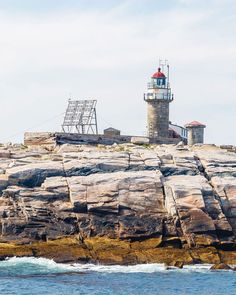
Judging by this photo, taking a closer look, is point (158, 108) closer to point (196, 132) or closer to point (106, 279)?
point (196, 132)

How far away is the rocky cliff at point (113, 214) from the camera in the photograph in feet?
188

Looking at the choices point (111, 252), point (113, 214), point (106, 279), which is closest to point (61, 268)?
point (111, 252)

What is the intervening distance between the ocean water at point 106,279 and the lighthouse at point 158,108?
30.5m

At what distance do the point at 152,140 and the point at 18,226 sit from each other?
70.0 feet

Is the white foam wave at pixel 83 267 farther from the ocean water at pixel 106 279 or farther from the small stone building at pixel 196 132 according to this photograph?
the small stone building at pixel 196 132

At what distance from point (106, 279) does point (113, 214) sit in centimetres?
767

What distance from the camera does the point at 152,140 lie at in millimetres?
76938

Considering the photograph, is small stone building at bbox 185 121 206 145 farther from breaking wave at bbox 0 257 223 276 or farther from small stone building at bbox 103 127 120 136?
breaking wave at bbox 0 257 223 276

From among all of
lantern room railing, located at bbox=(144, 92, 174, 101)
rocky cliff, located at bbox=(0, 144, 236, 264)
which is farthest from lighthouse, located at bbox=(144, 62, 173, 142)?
rocky cliff, located at bbox=(0, 144, 236, 264)

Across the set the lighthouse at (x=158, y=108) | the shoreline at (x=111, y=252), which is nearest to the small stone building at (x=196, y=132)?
the lighthouse at (x=158, y=108)

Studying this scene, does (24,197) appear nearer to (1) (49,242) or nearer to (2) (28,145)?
(1) (49,242)

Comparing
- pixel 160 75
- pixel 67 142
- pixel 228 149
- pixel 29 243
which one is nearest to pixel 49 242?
pixel 29 243

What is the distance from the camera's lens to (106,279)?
51.6 m

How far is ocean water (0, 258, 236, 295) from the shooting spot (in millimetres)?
48438
